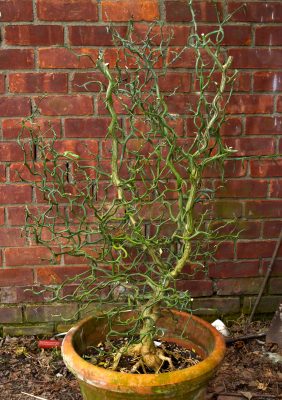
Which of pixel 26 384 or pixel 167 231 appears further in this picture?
pixel 167 231

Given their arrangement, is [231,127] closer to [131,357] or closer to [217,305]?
[217,305]

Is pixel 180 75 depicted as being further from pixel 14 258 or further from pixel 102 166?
pixel 14 258

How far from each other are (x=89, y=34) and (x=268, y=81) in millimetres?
888

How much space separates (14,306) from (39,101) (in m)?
1.04

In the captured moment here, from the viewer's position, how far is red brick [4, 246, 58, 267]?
237 cm

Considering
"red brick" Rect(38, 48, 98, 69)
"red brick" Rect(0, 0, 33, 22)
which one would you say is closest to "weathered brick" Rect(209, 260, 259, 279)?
"red brick" Rect(38, 48, 98, 69)

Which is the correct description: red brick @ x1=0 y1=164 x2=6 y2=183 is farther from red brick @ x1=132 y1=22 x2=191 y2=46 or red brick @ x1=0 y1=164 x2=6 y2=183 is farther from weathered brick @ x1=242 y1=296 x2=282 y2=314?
weathered brick @ x1=242 y1=296 x2=282 y2=314

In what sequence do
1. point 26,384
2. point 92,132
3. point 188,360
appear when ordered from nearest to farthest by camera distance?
point 188,360, point 26,384, point 92,132

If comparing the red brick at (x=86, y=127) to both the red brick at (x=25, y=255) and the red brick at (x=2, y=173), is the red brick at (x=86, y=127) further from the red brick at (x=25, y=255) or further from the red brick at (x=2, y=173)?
the red brick at (x=25, y=255)

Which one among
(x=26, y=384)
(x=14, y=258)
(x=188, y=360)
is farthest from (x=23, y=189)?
(x=188, y=360)

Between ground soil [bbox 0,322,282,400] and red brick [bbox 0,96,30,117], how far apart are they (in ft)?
3.73

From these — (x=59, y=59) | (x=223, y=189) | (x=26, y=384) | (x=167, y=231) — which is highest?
(x=59, y=59)

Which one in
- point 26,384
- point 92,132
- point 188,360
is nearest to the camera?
point 188,360

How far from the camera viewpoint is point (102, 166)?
2.32m
